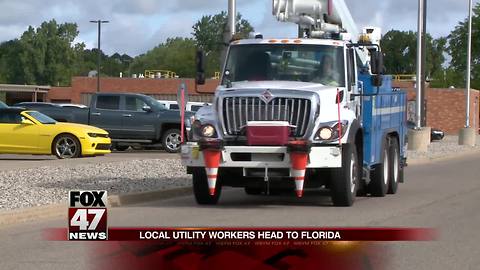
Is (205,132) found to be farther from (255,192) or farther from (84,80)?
(84,80)

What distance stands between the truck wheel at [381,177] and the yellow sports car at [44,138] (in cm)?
1012

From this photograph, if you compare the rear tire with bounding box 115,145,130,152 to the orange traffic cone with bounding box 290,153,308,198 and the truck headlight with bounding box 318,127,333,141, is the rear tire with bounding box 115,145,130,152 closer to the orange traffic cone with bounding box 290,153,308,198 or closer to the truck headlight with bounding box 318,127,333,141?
the truck headlight with bounding box 318,127,333,141

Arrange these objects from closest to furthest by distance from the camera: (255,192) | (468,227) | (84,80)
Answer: (468,227), (255,192), (84,80)

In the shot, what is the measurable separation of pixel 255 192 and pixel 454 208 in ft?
12.9

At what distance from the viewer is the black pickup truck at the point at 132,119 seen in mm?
28812

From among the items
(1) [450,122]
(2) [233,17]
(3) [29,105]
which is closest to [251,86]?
(2) [233,17]

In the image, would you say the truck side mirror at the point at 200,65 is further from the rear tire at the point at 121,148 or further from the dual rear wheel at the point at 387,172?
the rear tire at the point at 121,148

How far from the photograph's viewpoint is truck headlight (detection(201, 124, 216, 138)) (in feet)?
44.2

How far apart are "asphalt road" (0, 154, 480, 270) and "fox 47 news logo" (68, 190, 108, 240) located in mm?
3285

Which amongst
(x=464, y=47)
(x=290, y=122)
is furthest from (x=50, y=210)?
(x=464, y=47)

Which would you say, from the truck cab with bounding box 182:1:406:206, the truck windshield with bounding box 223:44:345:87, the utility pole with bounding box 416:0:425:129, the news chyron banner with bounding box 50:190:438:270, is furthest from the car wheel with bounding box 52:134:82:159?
the news chyron banner with bounding box 50:190:438:270

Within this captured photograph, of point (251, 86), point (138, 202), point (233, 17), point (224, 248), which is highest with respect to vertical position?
point (233, 17)

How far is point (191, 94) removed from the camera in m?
64.8

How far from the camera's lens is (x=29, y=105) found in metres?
32.0
